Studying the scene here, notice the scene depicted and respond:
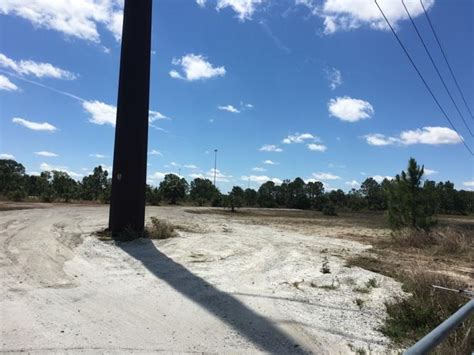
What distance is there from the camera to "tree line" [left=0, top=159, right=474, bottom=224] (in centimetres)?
1853

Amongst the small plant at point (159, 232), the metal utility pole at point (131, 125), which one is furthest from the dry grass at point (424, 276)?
the metal utility pole at point (131, 125)

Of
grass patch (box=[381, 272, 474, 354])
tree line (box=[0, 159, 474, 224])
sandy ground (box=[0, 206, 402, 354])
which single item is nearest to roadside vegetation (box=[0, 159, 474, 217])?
tree line (box=[0, 159, 474, 224])

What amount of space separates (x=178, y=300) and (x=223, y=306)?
0.75 metres

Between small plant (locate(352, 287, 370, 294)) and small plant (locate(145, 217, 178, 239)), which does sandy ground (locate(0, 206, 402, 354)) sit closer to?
small plant (locate(352, 287, 370, 294))

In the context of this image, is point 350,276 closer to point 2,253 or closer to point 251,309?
point 251,309

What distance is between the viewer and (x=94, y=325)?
5.37m

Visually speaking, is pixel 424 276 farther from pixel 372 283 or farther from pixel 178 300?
pixel 178 300

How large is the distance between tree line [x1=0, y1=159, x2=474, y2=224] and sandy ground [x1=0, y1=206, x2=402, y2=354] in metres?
8.51

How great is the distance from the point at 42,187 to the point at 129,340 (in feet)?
162

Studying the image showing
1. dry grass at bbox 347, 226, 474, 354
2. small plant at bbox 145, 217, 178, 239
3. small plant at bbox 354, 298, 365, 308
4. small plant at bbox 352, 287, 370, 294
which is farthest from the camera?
small plant at bbox 145, 217, 178, 239

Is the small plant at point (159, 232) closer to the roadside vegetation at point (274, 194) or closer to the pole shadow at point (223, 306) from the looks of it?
the pole shadow at point (223, 306)

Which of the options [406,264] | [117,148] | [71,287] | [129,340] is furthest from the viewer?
[117,148]

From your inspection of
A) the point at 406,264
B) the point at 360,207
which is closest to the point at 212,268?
the point at 406,264

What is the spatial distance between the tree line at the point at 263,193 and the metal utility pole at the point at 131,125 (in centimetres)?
1133
